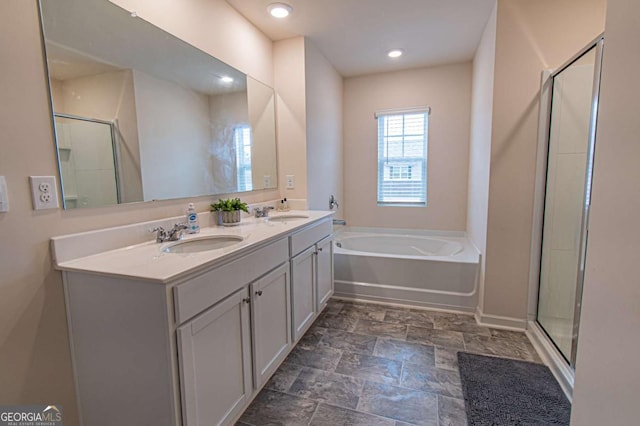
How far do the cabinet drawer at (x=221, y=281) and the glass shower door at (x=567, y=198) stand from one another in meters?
1.78

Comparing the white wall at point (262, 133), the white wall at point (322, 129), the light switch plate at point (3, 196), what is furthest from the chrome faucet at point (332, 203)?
the light switch plate at point (3, 196)

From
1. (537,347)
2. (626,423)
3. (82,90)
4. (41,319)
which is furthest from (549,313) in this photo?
(82,90)

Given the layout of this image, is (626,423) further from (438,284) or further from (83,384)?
(438,284)

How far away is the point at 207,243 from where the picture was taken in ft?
5.46

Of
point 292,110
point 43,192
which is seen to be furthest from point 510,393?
point 292,110

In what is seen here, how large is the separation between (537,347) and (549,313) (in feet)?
0.83

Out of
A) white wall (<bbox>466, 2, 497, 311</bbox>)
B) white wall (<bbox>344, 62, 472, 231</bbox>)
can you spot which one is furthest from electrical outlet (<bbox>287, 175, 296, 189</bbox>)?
white wall (<bbox>466, 2, 497, 311</bbox>)

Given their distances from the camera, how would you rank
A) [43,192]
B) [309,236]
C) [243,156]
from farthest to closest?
[243,156] < [309,236] < [43,192]

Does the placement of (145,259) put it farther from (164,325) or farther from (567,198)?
(567,198)

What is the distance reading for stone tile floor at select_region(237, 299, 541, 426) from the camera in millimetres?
1533

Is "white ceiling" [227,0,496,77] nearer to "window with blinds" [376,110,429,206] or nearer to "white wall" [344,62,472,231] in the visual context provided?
"white wall" [344,62,472,231]

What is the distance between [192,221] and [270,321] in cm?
71

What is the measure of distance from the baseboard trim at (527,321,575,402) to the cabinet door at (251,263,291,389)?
154 centimetres

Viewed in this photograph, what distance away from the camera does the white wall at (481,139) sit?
2.39 meters
